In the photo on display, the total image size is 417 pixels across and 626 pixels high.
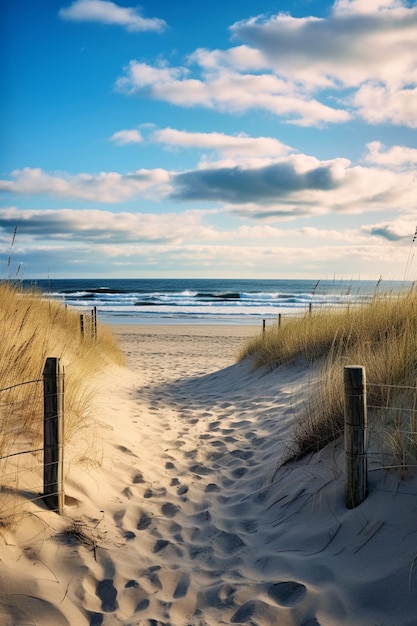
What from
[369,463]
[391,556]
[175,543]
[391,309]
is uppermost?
[391,309]

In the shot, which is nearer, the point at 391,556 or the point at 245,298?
the point at 391,556

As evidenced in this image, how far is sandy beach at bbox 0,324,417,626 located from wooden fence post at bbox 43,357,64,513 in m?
0.13

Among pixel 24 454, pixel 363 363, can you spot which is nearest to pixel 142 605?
pixel 24 454

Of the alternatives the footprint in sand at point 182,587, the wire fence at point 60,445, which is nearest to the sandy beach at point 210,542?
the footprint in sand at point 182,587

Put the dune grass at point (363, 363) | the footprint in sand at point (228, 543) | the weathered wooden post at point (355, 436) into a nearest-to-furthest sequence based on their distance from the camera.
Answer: the weathered wooden post at point (355, 436) < the footprint in sand at point (228, 543) < the dune grass at point (363, 363)

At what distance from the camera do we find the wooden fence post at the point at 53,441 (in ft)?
12.4

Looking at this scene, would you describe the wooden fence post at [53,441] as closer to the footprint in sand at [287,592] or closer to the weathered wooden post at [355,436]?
the footprint in sand at [287,592]

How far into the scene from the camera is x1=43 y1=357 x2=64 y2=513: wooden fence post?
12.4 ft

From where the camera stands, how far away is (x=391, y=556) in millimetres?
2990

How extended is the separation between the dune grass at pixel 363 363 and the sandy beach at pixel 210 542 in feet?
0.80

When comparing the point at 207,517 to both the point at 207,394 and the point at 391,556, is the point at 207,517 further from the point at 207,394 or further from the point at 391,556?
the point at 207,394

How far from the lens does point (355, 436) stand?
349cm

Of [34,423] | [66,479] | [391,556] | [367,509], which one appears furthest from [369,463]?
[34,423]

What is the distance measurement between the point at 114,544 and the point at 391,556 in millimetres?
1811
